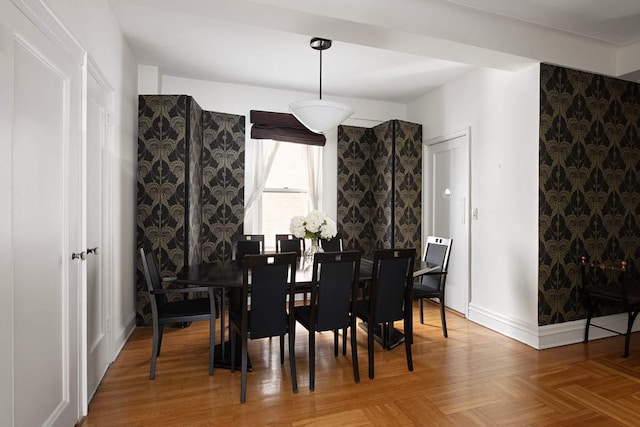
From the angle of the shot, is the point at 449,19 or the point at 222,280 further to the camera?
the point at 449,19

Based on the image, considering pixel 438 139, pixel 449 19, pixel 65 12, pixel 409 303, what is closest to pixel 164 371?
pixel 409 303

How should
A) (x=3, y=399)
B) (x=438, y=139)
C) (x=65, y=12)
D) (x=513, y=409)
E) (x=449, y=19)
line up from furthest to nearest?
(x=438, y=139) < (x=449, y=19) < (x=513, y=409) < (x=65, y=12) < (x=3, y=399)

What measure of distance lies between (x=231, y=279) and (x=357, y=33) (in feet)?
6.92

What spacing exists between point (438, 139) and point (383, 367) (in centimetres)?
308

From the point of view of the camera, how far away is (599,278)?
12.3 ft

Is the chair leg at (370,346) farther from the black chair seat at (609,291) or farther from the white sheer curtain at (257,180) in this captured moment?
the white sheer curtain at (257,180)

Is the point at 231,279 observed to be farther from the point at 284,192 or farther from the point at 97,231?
the point at 284,192

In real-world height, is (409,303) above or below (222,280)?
below

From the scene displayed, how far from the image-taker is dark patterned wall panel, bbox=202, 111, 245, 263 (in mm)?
4551

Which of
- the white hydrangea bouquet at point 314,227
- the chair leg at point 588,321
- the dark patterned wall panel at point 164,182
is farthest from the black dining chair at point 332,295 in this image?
the chair leg at point 588,321

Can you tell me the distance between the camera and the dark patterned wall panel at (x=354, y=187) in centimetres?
530

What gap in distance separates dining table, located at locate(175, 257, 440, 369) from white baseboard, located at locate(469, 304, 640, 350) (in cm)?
103

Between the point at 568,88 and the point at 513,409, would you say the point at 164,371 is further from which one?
the point at 568,88

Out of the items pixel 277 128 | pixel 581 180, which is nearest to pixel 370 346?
pixel 581 180
